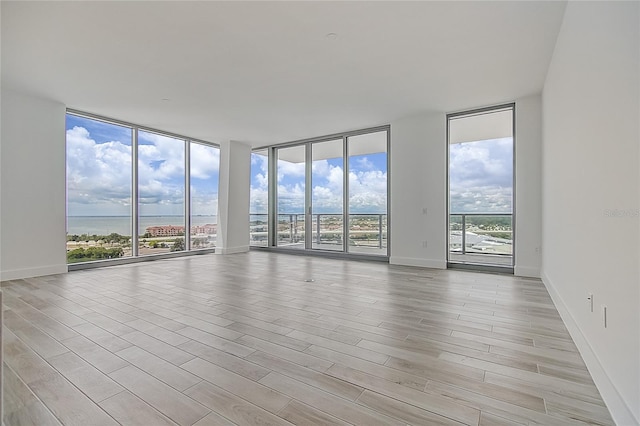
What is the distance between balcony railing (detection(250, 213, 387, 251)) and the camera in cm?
666

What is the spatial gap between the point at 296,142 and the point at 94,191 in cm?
406

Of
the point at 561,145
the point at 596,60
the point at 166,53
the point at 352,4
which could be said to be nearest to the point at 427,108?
the point at 561,145

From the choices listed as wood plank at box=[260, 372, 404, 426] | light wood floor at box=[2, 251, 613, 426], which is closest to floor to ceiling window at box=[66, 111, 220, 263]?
light wood floor at box=[2, 251, 613, 426]

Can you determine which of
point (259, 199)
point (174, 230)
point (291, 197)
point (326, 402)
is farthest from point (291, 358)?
point (259, 199)

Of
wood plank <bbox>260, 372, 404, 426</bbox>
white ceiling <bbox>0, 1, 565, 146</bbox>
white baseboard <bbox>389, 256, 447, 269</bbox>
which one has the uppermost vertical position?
white ceiling <bbox>0, 1, 565, 146</bbox>

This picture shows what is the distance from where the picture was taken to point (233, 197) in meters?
7.45

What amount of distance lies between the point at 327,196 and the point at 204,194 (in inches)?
111

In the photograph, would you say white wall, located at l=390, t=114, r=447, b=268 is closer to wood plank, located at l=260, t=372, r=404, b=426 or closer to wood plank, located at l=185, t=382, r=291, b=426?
wood plank, located at l=260, t=372, r=404, b=426

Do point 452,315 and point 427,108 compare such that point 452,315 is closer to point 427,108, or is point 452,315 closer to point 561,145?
point 561,145

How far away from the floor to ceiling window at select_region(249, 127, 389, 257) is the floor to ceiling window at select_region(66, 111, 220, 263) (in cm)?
127

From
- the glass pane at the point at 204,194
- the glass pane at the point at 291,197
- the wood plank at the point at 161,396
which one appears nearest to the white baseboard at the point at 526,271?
the glass pane at the point at 291,197

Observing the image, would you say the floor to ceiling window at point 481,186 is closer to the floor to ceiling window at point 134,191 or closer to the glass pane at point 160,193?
the floor to ceiling window at point 134,191

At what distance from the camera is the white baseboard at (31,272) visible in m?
4.30

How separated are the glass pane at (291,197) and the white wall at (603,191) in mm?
5305
